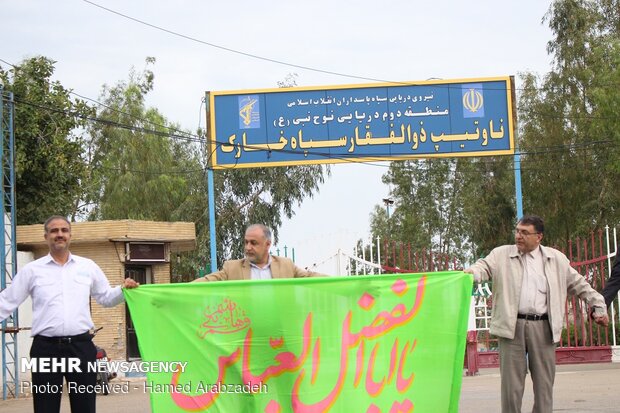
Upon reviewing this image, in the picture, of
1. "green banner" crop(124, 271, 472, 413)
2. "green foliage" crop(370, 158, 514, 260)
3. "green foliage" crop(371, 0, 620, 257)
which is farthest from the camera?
"green foliage" crop(370, 158, 514, 260)

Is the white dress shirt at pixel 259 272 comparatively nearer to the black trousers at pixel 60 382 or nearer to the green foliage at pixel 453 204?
the black trousers at pixel 60 382

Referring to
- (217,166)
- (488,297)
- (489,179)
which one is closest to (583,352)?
(488,297)

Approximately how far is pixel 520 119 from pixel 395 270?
76.0ft

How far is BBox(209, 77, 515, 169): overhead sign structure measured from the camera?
22469 mm

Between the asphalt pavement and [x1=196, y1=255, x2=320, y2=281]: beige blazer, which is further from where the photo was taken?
the asphalt pavement

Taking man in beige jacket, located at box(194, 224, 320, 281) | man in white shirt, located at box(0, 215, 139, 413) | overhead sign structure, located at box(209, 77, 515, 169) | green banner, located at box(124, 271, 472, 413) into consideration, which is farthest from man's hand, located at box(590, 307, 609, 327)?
overhead sign structure, located at box(209, 77, 515, 169)

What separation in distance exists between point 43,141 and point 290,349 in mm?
17350

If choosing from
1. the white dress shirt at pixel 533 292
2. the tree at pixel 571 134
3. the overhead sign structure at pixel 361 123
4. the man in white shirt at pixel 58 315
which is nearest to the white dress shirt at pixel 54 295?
the man in white shirt at pixel 58 315

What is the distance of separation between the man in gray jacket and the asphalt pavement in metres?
3.30

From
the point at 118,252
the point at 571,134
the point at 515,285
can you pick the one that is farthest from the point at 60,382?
the point at 571,134

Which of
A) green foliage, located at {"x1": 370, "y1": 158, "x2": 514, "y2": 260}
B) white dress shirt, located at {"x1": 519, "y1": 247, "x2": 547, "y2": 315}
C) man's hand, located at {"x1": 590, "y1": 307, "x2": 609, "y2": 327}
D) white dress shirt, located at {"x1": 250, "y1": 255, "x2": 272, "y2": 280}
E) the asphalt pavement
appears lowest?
the asphalt pavement

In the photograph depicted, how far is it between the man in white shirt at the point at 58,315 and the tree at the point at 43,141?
53.2ft

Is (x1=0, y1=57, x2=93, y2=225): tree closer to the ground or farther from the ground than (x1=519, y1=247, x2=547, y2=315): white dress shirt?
farther from the ground

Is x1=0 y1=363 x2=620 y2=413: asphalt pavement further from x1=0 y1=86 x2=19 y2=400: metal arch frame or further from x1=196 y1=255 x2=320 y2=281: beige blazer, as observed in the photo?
x1=196 y1=255 x2=320 y2=281: beige blazer
